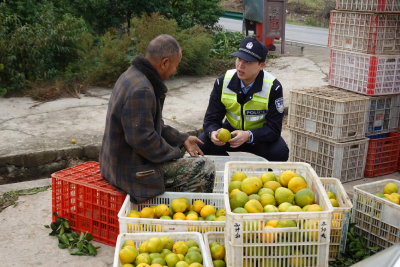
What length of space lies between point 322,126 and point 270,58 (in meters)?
7.09

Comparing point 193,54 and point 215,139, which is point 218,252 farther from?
point 193,54

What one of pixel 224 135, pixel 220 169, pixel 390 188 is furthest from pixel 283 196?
pixel 220 169

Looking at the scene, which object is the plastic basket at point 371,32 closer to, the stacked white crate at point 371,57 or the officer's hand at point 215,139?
the stacked white crate at point 371,57

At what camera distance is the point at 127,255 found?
2.99 meters

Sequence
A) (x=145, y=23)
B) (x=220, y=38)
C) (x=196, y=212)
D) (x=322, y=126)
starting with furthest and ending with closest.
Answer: (x=220, y=38), (x=145, y=23), (x=322, y=126), (x=196, y=212)

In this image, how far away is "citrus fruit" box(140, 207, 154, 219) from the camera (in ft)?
11.7

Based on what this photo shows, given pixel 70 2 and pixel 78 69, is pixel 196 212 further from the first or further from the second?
pixel 70 2

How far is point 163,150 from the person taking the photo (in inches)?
147

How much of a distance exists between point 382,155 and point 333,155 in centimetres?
77

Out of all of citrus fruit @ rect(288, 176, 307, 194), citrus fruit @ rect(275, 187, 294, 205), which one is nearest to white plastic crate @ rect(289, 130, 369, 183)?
citrus fruit @ rect(288, 176, 307, 194)

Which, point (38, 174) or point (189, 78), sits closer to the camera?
point (38, 174)

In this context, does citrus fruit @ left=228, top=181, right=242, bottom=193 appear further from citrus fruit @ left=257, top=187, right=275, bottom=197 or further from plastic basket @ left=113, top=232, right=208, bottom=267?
plastic basket @ left=113, top=232, right=208, bottom=267

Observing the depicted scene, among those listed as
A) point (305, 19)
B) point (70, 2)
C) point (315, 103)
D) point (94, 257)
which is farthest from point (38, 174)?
point (305, 19)

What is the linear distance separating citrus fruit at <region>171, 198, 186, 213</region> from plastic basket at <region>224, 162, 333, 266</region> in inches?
30.8
